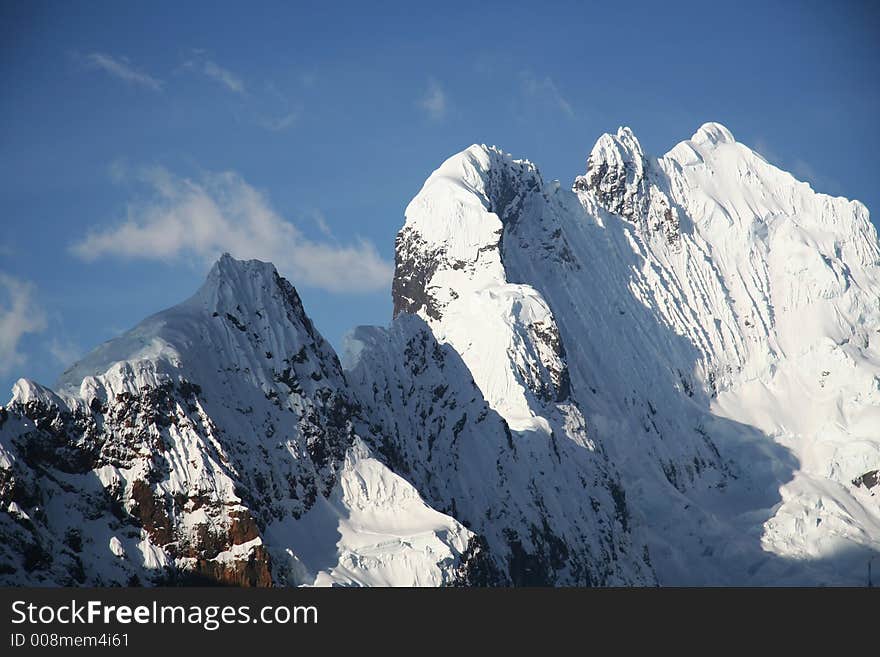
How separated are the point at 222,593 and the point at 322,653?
41866 mm

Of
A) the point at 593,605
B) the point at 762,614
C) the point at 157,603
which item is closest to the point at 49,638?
the point at 157,603

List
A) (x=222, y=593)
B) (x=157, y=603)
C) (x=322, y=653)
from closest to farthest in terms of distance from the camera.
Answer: (x=322, y=653) < (x=157, y=603) < (x=222, y=593)

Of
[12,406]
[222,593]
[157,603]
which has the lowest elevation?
[157,603]

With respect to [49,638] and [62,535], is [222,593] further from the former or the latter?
[49,638]

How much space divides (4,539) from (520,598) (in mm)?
59518

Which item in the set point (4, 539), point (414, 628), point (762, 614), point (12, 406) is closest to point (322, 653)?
point (414, 628)

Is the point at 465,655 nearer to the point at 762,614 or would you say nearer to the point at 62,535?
the point at 762,614

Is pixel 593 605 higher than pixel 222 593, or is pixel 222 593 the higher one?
pixel 222 593

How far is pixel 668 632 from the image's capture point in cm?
13775

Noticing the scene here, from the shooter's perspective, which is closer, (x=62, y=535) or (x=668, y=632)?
(x=668, y=632)

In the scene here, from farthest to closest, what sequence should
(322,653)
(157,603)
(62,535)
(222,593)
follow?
(62,535), (222,593), (157,603), (322,653)

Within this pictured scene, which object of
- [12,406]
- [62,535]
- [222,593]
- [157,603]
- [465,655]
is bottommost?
[465,655]

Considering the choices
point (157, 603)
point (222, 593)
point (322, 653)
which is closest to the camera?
point (322, 653)

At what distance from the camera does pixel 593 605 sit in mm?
149375
